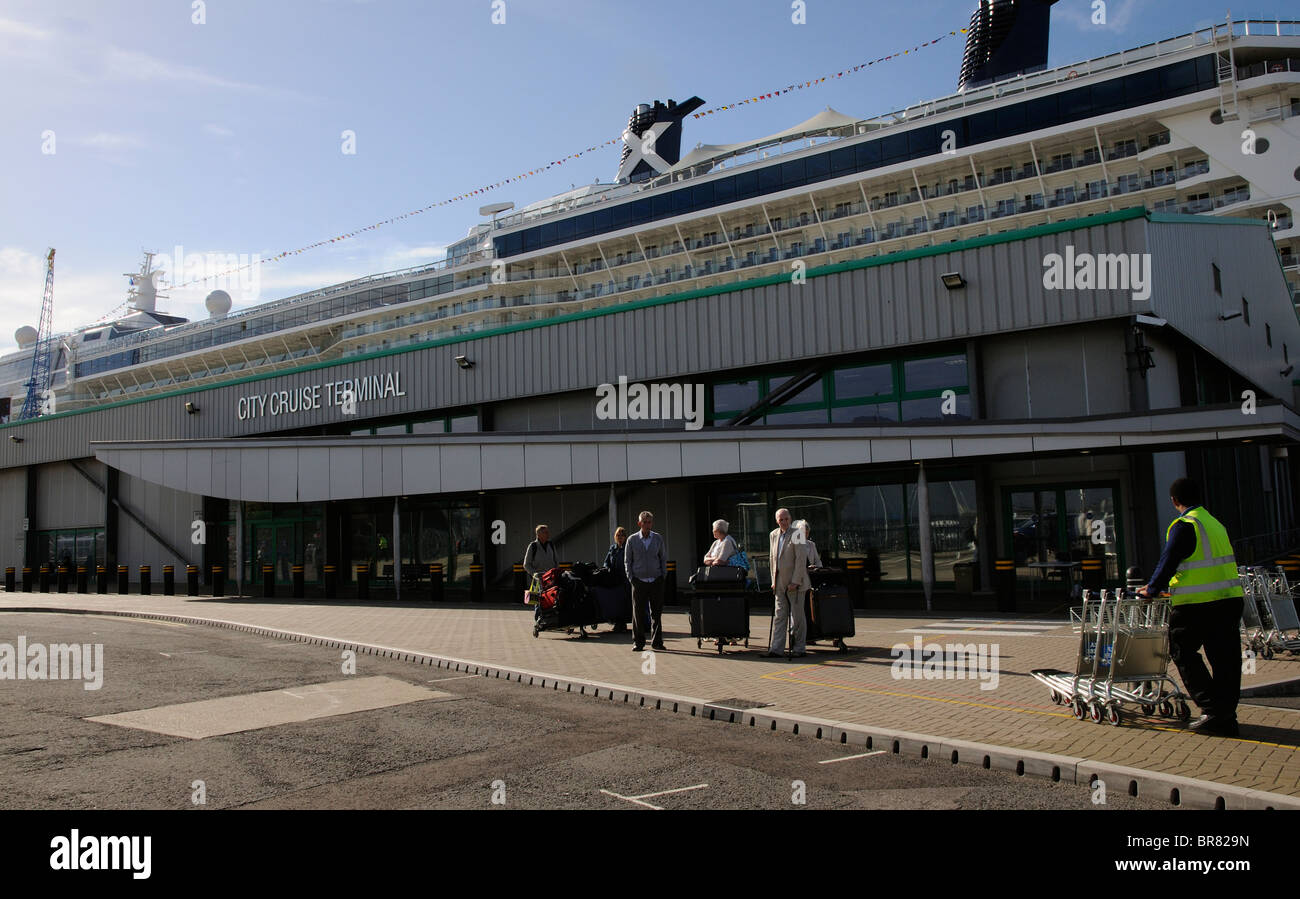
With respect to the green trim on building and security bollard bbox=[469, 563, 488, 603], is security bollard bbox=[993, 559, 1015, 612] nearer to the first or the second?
the green trim on building

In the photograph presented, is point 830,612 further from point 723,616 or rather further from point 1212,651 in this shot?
point 1212,651

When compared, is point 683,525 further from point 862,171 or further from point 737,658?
point 862,171

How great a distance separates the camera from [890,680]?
918 cm

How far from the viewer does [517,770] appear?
20.2 ft

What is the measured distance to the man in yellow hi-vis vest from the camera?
6418mm

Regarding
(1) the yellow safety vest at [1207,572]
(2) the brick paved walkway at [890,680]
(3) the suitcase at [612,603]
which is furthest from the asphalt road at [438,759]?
(3) the suitcase at [612,603]

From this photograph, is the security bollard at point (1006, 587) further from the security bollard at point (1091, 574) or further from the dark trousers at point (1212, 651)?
the dark trousers at point (1212, 651)

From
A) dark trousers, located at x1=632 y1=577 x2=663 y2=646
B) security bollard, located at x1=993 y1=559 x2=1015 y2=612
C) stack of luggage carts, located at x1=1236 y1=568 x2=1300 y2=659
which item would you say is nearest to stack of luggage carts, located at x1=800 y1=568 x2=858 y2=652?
dark trousers, located at x1=632 y1=577 x2=663 y2=646

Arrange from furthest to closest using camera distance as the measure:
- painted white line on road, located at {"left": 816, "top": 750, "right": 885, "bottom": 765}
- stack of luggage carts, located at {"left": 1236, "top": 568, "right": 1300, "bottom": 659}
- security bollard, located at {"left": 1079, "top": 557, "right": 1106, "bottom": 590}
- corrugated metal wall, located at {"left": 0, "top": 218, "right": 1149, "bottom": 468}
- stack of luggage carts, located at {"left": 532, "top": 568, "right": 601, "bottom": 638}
A: corrugated metal wall, located at {"left": 0, "top": 218, "right": 1149, "bottom": 468} → security bollard, located at {"left": 1079, "top": 557, "right": 1106, "bottom": 590} → stack of luggage carts, located at {"left": 532, "top": 568, "right": 601, "bottom": 638} → stack of luggage carts, located at {"left": 1236, "top": 568, "right": 1300, "bottom": 659} → painted white line on road, located at {"left": 816, "top": 750, "right": 885, "bottom": 765}

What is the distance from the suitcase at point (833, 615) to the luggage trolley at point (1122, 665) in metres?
4.05

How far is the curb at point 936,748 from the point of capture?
16.7ft

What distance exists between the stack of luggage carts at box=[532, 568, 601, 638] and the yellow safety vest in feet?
28.5
